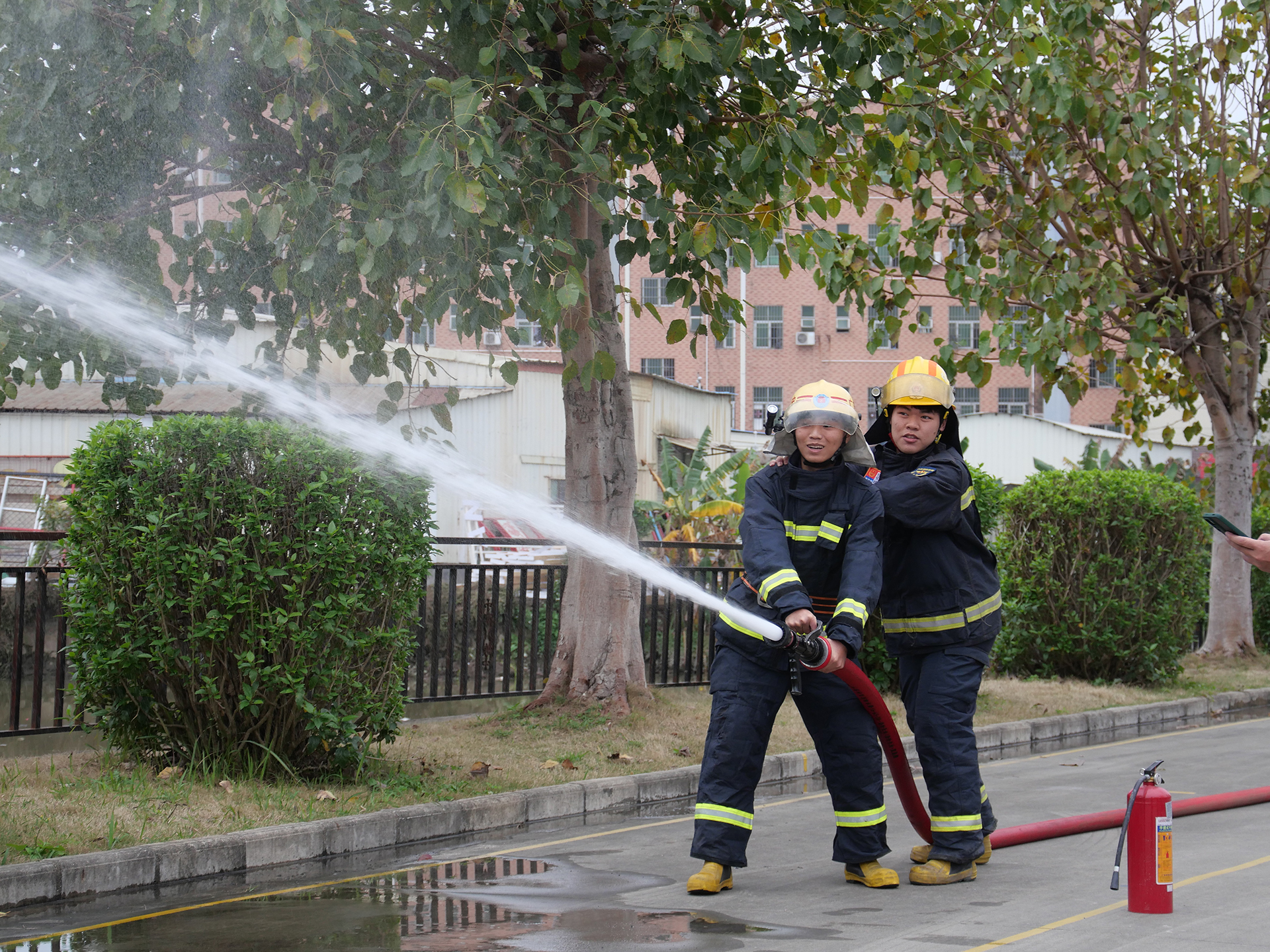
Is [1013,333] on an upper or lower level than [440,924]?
upper

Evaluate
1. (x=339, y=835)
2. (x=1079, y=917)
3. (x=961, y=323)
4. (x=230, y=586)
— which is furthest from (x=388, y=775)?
(x=961, y=323)

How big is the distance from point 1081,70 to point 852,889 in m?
9.39

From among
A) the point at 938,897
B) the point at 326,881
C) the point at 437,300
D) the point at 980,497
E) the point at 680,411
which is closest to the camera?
the point at 938,897

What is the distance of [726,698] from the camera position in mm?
5203

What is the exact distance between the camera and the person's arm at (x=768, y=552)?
491 centimetres

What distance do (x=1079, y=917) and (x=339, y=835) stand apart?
127 inches

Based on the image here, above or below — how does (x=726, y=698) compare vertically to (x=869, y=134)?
below

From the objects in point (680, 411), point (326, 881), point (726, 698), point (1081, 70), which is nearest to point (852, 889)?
point (726, 698)

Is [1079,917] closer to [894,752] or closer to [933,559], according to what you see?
[894,752]

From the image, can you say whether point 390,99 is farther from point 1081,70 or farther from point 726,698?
point 1081,70

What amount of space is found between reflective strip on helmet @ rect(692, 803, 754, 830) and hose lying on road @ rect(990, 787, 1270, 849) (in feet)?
2.28

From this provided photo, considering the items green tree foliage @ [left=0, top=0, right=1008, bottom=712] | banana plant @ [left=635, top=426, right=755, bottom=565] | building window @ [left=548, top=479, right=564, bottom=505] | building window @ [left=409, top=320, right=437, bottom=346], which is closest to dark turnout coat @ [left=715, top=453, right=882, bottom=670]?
green tree foliage @ [left=0, top=0, right=1008, bottom=712]

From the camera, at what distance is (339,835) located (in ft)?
20.3

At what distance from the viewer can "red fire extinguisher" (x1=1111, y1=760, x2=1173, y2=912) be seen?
183 inches
